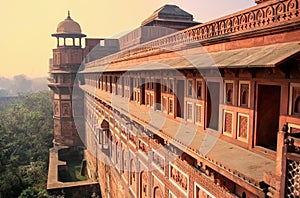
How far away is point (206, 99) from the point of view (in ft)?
22.6

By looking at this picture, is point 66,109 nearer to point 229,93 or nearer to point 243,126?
point 229,93

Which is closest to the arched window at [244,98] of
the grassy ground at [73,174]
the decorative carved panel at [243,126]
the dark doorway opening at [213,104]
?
the decorative carved panel at [243,126]

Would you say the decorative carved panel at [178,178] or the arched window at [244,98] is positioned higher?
the arched window at [244,98]

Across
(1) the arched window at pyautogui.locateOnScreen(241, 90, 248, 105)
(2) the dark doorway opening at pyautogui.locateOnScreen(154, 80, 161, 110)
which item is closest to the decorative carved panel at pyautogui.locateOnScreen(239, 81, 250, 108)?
(1) the arched window at pyautogui.locateOnScreen(241, 90, 248, 105)

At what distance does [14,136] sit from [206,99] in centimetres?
3924

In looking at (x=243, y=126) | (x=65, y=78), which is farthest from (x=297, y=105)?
(x=65, y=78)

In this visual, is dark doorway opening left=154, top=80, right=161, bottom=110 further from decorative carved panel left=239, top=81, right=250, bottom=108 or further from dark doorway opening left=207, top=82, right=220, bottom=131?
decorative carved panel left=239, top=81, right=250, bottom=108

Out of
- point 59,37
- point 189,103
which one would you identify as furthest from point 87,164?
point 189,103

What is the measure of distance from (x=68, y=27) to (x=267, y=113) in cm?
3104

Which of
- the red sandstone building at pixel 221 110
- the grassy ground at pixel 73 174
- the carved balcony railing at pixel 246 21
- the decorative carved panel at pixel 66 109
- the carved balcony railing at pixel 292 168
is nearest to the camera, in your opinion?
the carved balcony railing at pixel 292 168

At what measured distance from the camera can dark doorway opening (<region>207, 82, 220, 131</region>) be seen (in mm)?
6655

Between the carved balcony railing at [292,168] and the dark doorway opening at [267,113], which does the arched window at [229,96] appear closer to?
the dark doorway opening at [267,113]

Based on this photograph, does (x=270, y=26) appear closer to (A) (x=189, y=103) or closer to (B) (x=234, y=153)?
(B) (x=234, y=153)

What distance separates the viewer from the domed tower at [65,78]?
32.7m
